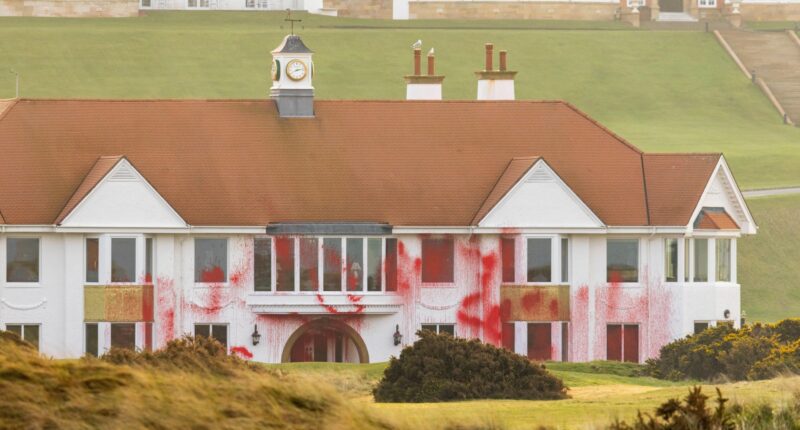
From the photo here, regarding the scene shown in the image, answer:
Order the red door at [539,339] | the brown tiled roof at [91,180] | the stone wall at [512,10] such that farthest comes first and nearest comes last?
the stone wall at [512,10]
the red door at [539,339]
the brown tiled roof at [91,180]

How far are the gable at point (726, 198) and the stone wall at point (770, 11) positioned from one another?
2813 inches

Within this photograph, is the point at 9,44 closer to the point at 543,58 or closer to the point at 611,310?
the point at 543,58

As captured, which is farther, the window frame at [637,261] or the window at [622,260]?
the window at [622,260]

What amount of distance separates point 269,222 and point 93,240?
14.2ft

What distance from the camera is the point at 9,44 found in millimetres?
107438

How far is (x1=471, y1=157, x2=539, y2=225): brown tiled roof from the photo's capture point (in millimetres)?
60906

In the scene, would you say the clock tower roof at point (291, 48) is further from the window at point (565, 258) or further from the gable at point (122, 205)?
the window at point (565, 258)

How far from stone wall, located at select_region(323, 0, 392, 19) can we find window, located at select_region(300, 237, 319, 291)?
67.5 meters

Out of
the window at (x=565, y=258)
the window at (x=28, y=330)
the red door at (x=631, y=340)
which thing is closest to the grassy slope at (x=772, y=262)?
the red door at (x=631, y=340)

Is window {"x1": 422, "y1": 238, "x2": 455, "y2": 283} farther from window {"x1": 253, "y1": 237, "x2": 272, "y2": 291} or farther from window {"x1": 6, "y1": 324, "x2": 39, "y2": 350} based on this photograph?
window {"x1": 6, "y1": 324, "x2": 39, "y2": 350}

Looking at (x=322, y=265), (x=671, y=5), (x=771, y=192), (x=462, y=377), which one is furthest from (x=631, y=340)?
(x=671, y=5)

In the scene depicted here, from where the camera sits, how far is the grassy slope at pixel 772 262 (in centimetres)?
7338

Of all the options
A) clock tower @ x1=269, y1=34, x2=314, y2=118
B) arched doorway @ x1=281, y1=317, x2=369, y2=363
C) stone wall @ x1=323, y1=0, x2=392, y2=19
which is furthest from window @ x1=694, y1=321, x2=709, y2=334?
stone wall @ x1=323, y1=0, x2=392, y2=19

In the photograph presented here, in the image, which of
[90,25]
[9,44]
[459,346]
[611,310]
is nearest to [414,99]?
[611,310]
